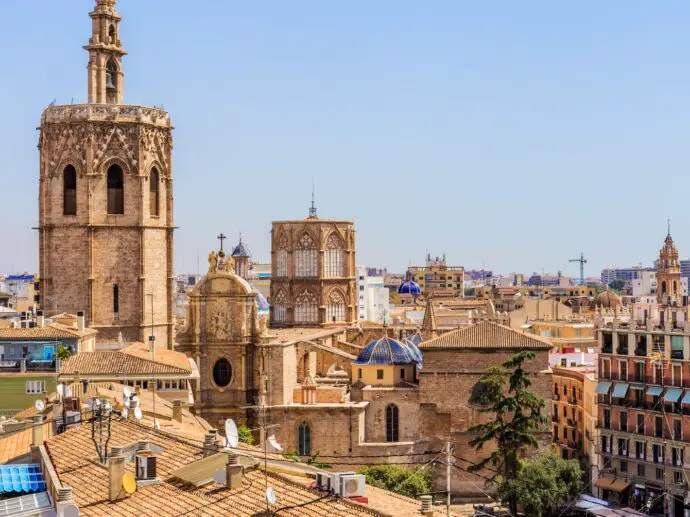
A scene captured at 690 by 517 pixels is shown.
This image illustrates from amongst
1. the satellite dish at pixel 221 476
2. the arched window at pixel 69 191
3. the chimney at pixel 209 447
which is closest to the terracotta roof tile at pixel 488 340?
the arched window at pixel 69 191

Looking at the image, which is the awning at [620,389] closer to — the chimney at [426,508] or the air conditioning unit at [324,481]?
the chimney at [426,508]

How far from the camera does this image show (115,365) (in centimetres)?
5009

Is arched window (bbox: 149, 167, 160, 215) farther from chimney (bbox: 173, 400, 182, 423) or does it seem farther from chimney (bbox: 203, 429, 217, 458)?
chimney (bbox: 203, 429, 217, 458)

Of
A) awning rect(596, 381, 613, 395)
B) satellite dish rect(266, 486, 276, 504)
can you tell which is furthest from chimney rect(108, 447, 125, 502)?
awning rect(596, 381, 613, 395)

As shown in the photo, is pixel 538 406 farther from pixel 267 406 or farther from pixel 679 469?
pixel 267 406

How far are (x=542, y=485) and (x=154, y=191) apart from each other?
75.3 ft

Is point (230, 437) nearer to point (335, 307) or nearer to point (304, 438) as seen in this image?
point (304, 438)

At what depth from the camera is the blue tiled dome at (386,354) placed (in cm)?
5862

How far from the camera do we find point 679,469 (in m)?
54.2

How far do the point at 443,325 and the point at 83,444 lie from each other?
77568mm

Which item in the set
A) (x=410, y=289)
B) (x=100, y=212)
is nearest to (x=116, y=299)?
(x=100, y=212)

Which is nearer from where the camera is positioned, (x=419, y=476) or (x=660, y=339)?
(x=419, y=476)

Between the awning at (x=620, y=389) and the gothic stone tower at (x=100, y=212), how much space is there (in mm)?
20604

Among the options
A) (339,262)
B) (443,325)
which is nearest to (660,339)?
(339,262)
